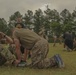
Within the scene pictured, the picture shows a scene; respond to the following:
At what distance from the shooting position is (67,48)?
21.0m

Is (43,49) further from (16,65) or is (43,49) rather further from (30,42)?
(16,65)

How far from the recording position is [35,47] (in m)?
9.02

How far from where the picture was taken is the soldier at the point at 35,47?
29.6ft

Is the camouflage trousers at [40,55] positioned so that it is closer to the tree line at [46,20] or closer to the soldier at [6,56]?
the soldier at [6,56]

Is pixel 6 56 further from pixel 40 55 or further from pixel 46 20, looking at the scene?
pixel 46 20

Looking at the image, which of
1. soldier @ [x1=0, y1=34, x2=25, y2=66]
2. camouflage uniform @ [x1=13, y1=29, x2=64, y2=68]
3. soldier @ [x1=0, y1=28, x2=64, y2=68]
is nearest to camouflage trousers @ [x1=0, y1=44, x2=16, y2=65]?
soldier @ [x1=0, y1=34, x2=25, y2=66]

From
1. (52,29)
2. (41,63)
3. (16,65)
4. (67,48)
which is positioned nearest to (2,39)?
(16,65)

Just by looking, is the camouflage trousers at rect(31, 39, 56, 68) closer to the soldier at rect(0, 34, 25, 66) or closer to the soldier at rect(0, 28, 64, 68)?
the soldier at rect(0, 28, 64, 68)

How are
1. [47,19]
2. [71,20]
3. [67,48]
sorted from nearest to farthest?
[67,48] < [71,20] < [47,19]

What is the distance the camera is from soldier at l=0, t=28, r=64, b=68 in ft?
29.6

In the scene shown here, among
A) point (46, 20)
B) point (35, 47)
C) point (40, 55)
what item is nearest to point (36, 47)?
point (35, 47)

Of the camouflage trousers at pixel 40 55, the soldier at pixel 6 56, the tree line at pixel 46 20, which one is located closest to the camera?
the camouflage trousers at pixel 40 55

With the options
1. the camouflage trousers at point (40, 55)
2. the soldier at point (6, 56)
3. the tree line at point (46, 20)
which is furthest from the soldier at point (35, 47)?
the tree line at point (46, 20)

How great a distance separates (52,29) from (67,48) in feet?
264
